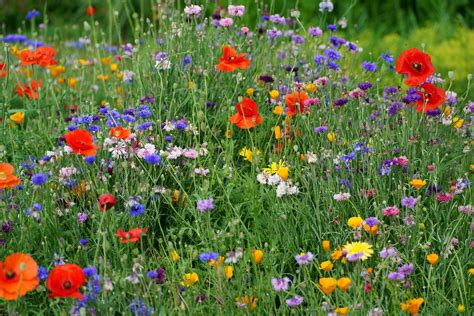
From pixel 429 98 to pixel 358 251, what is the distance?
3.20 feet

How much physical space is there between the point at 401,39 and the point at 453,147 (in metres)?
2.47

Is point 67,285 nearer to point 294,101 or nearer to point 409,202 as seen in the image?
point 409,202

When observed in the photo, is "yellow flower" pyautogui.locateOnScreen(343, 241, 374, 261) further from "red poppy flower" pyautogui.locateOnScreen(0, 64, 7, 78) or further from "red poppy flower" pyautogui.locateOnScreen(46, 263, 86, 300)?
"red poppy flower" pyautogui.locateOnScreen(0, 64, 7, 78)

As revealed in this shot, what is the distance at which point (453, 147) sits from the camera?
337 cm

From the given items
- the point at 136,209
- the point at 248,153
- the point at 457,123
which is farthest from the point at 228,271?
the point at 457,123

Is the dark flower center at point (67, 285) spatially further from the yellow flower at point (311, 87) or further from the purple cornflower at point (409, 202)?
the yellow flower at point (311, 87)

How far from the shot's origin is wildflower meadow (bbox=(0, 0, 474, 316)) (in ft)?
8.20

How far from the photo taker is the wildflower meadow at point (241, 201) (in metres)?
2.50

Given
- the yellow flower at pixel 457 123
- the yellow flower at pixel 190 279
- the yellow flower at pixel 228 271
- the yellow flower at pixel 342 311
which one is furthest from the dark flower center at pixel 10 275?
the yellow flower at pixel 457 123

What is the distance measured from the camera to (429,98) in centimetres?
322

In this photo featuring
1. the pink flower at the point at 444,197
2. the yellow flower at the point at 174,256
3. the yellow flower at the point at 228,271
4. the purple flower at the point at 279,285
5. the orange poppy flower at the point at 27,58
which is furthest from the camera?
the orange poppy flower at the point at 27,58

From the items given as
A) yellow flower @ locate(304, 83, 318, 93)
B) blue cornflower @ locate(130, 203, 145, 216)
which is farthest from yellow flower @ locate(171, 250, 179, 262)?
yellow flower @ locate(304, 83, 318, 93)

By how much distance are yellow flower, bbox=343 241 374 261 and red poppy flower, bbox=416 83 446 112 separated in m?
0.86

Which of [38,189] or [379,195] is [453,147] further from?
[38,189]
